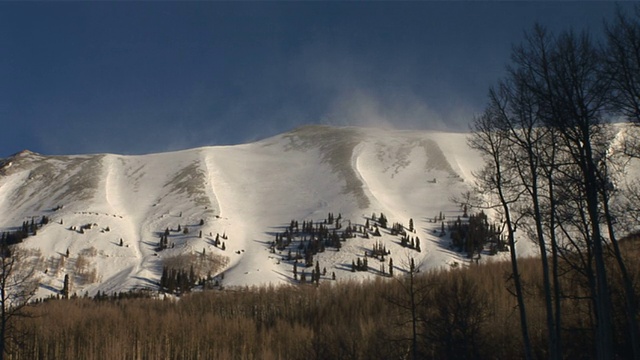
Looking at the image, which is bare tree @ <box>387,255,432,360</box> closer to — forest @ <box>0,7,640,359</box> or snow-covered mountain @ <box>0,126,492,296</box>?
forest @ <box>0,7,640,359</box>

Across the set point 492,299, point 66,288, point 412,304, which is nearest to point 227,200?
point 66,288

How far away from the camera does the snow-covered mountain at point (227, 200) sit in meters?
64.1

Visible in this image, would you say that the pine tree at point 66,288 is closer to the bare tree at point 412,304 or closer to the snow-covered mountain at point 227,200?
the snow-covered mountain at point 227,200

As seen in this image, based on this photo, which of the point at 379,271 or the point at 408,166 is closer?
the point at 379,271

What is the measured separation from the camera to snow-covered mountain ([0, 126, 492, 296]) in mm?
64125

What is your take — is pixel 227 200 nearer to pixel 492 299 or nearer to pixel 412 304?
Result: pixel 492 299

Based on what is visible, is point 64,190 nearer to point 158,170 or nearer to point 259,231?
point 158,170

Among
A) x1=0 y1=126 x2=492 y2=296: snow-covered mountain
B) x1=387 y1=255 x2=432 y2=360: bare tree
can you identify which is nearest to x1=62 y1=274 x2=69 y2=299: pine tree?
x1=0 y1=126 x2=492 y2=296: snow-covered mountain

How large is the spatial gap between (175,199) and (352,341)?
61.6 m

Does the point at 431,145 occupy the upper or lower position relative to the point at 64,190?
upper

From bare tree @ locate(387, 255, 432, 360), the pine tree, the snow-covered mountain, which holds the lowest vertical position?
bare tree @ locate(387, 255, 432, 360)

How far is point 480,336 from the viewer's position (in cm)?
3534

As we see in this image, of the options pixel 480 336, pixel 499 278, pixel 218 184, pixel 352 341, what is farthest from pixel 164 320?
pixel 218 184

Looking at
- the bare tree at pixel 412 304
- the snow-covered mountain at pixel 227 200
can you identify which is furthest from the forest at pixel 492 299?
the snow-covered mountain at pixel 227 200
